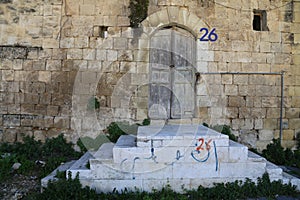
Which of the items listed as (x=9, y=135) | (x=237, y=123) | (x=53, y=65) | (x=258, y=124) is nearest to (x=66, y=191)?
(x=9, y=135)

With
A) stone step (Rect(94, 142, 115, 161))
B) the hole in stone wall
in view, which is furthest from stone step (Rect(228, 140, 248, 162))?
the hole in stone wall

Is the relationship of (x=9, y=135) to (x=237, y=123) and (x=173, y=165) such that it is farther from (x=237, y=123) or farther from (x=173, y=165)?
(x=237, y=123)

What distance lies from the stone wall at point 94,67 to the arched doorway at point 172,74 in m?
0.21

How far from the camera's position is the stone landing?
3529 millimetres

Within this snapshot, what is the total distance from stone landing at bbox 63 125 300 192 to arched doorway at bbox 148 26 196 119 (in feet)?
7.74

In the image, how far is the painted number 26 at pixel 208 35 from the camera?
19.8 ft

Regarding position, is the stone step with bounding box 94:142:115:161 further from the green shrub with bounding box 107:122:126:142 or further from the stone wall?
the stone wall

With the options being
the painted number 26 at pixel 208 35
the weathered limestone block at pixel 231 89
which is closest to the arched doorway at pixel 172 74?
the painted number 26 at pixel 208 35

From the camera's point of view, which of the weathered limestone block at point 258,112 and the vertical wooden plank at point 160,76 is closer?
the vertical wooden plank at point 160,76

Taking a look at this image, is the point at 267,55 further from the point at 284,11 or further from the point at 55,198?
the point at 55,198

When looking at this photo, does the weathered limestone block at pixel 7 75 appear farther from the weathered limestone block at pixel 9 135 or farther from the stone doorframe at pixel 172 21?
the stone doorframe at pixel 172 21

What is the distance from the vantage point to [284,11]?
632 cm

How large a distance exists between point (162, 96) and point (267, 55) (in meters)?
3.03

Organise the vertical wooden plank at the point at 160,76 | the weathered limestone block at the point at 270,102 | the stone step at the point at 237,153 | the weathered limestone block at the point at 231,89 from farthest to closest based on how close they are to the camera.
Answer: the weathered limestone block at the point at 270,102 → the weathered limestone block at the point at 231,89 → the vertical wooden plank at the point at 160,76 → the stone step at the point at 237,153
